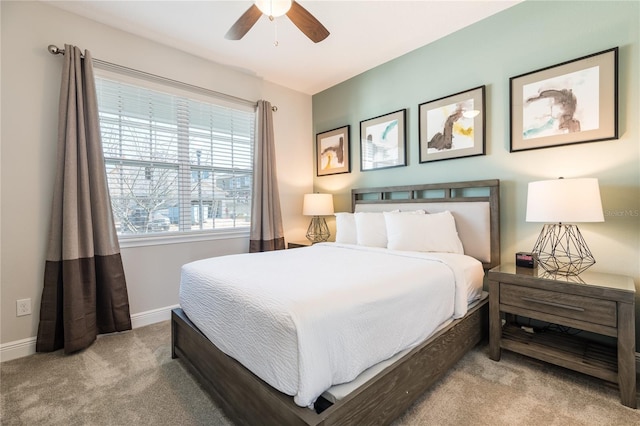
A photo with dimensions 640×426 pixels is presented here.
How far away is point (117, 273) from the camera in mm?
2502

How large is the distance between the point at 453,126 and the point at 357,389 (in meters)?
2.50

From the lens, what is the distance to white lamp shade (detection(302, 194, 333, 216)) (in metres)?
3.60

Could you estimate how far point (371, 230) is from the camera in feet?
9.41

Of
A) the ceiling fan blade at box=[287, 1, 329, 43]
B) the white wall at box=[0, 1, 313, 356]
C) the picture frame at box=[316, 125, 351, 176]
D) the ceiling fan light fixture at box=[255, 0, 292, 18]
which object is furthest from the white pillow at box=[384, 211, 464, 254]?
the white wall at box=[0, 1, 313, 356]

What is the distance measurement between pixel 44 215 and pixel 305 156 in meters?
2.89

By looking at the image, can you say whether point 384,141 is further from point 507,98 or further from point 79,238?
point 79,238

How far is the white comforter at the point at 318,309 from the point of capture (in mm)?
1089

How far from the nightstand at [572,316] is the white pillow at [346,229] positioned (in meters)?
1.39

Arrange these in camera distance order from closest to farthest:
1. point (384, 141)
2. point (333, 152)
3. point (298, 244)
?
point (384, 141)
point (298, 244)
point (333, 152)

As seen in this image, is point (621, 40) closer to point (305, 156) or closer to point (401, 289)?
point (401, 289)

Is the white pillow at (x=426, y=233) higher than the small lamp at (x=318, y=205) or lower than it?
lower

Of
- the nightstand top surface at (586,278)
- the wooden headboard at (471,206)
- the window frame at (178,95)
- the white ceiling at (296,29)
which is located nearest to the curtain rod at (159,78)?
the window frame at (178,95)

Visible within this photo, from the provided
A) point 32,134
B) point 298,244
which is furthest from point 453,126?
point 32,134

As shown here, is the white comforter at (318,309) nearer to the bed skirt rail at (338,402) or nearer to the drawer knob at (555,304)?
the bed skirt rail at (338,402)
